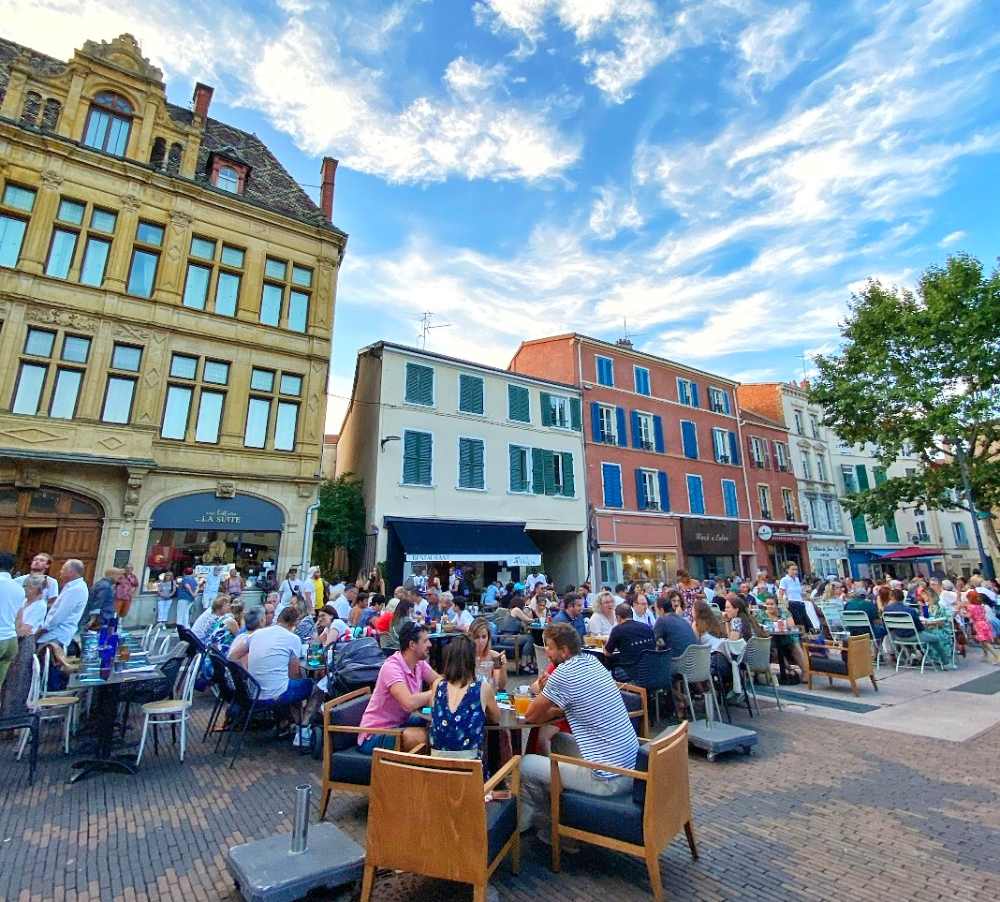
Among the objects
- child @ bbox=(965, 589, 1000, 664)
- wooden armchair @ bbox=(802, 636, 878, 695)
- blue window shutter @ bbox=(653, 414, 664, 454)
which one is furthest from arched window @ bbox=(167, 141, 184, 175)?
child @ bbox=(965, 589, 1000, 664)

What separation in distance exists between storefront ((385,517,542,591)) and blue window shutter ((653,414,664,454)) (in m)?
8.58

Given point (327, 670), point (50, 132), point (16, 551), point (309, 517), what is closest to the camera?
point (327, 670)

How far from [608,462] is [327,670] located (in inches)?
669

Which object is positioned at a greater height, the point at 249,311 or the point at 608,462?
the point at 249,311

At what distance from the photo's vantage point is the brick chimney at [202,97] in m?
16.4

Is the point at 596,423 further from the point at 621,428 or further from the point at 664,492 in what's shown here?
the point at 664,492

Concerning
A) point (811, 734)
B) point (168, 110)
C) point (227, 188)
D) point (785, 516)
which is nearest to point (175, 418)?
point (227, 188)

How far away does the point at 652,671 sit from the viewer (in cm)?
574

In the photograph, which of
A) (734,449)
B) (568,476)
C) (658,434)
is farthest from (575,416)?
(734,449)

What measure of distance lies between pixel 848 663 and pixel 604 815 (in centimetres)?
625

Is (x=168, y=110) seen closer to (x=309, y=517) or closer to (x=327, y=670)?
(x=309, y=517)

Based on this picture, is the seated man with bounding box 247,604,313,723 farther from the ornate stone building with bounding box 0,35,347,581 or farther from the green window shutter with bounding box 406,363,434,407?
the green window shutter with bounding box 406,363,434,407

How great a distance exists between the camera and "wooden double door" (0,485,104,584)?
1130cm

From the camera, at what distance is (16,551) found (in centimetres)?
1130
